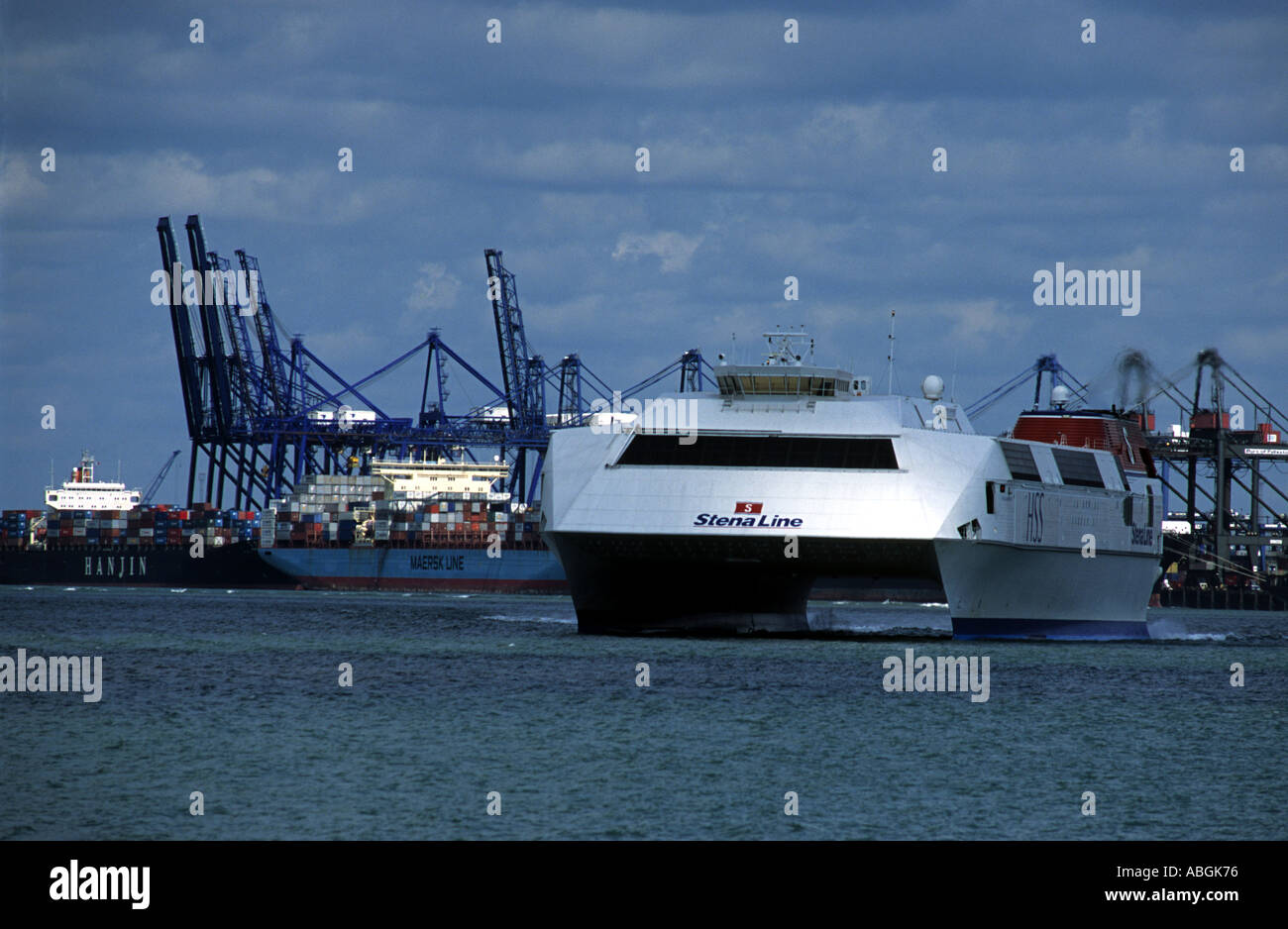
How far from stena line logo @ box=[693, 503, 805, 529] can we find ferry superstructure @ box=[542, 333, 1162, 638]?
41 mm

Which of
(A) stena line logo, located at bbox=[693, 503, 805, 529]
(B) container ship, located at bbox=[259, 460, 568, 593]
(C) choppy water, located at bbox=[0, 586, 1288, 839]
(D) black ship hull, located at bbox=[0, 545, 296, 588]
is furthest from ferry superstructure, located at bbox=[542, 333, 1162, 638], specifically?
(D) black ship hull, located at bbox=[0, 545, 296, 588]

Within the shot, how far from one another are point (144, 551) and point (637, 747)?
140 metres

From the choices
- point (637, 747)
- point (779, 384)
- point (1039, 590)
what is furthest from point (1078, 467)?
point (637, 747)

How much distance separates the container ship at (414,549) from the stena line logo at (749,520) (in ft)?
325

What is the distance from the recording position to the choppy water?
2700 cm

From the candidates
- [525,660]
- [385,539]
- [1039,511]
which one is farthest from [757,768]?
[385,539]

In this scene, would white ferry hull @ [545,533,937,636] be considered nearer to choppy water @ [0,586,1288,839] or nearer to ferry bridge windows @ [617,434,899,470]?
choppy water @ [0,586,1288,839]

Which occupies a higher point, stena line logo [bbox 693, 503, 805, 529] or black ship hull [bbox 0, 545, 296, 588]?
stena line logo [bbox 693, 503, 805, 529]

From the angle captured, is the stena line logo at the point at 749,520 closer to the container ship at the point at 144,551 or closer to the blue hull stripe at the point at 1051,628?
the blue hull stripe at the point at 1051,628

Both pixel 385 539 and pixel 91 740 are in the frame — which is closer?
pixel 91 740

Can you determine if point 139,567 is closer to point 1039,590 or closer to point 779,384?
point 779,384

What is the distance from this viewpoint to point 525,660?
177 ft
